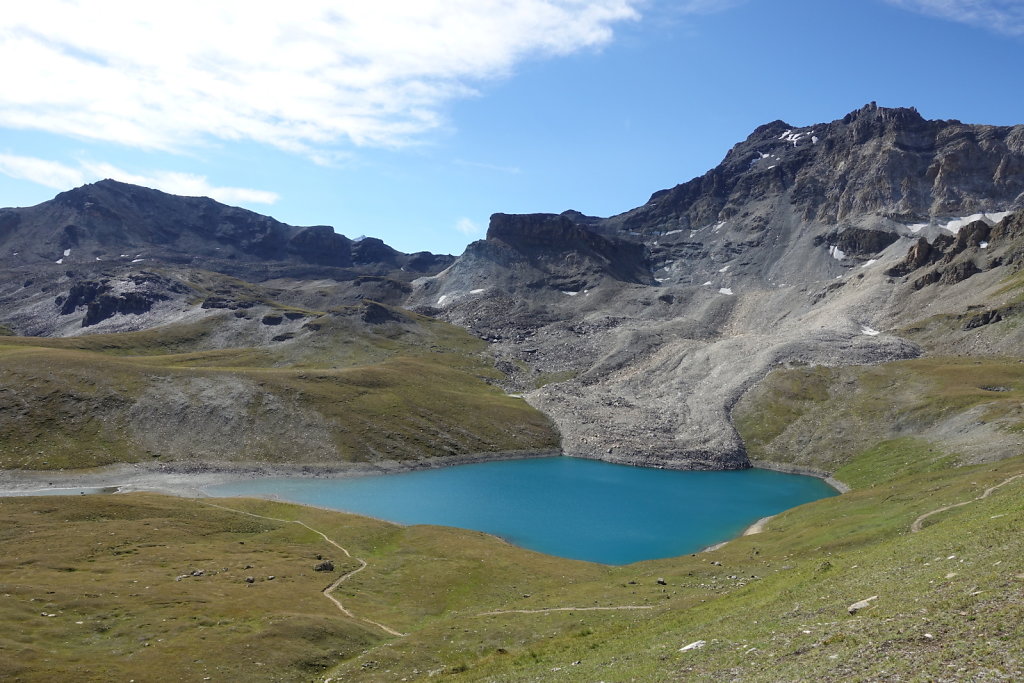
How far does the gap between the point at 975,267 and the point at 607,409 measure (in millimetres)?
106904

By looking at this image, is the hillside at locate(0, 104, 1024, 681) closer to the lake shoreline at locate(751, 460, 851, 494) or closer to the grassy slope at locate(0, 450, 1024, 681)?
the grassy slope at locate(0, 450, 1024, 681)

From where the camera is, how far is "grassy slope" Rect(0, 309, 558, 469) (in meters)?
106

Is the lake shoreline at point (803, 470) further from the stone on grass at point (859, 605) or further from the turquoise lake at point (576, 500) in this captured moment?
the stone on grass at point (859, 605)

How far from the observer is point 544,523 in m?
83.9

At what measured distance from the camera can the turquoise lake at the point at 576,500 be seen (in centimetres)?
7725

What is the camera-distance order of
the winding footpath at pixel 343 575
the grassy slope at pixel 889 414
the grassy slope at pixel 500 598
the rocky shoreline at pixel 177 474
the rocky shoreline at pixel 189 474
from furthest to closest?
1. the rocky shoreline at pixel 189 474
2. the rocky shoreline at pixel 177 474
3. the grassy slope at pixel 889 414
4. the winding footpath at pixel 343 575
5. the grassy slope at pixel 500 598

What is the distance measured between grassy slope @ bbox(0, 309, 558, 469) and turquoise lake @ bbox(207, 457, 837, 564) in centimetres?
1047

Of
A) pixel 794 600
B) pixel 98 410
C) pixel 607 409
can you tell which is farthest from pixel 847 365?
pixel 98 410

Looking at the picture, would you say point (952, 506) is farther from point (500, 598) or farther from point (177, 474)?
point (177, 474)

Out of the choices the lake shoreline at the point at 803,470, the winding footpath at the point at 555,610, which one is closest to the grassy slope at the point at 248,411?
the lake shoreline at the point at 803,470

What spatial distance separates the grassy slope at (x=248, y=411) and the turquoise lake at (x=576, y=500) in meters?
10.5

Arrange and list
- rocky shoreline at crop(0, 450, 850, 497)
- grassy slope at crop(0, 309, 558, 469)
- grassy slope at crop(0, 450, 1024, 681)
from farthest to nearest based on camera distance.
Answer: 1. grassy slope at crop(0, 309, 558, 469)
2. rocky shoreline at crop(0, 450, 850, 497)
3. grassy slope at crop(0, 450, 1024, 681)

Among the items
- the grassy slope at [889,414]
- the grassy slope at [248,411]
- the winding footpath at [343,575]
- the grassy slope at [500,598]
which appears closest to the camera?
the grassy slope at [500,598]

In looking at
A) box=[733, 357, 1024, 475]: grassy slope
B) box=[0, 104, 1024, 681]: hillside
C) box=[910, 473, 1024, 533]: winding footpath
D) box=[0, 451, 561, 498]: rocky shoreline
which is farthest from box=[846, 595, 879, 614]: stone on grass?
box=[0, 451, 561, 498]: rocky shoreline
